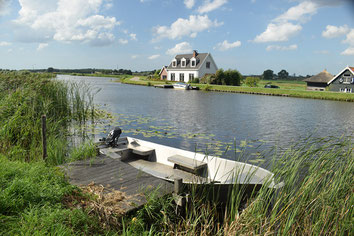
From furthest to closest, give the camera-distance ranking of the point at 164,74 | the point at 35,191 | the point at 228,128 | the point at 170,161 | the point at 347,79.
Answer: the point at 164,74 → the point at 347,79 → the point at 228,128 → the point at 170,161 → the point at 35,191

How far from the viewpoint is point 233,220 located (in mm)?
3396

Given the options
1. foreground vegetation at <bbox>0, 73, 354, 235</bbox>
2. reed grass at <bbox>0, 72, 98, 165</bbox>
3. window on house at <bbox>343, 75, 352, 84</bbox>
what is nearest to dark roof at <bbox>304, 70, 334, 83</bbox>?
window on house at <bbox>343, 75, 352, 84</bbox>

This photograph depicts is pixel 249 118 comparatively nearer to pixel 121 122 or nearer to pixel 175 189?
pixel 121 122

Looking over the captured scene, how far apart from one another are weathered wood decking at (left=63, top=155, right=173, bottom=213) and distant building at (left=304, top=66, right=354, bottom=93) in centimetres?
4067

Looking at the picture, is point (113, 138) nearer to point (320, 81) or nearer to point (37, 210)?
point (37, 210)

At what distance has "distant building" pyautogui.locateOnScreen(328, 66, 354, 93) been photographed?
36.4m

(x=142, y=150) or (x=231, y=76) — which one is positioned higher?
(x=231, y=76)

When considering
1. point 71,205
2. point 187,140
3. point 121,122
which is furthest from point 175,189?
point 121,122

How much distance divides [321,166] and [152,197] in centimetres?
264

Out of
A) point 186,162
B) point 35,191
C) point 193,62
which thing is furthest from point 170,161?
point 193,62

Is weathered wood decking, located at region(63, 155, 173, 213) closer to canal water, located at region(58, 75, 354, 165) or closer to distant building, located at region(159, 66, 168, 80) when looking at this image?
canal water, located at region(58, 75, 354, 165)

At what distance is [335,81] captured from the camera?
125 feet

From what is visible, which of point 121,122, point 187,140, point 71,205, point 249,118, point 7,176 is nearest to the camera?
→ point 71,205

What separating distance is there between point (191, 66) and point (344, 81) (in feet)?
87.5
